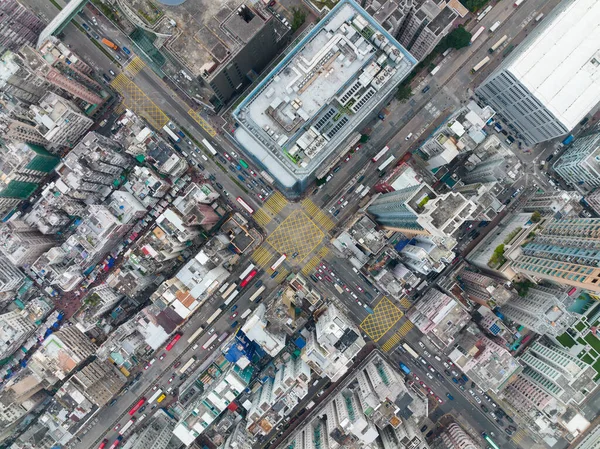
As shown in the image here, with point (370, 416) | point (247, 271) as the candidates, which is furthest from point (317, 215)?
point (370, 416)

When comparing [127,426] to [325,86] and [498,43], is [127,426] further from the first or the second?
[498,43]

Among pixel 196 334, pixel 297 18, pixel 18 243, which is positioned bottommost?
pixel 196 334

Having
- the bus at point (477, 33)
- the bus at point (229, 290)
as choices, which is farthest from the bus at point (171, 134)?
the bus at point (477, 33)

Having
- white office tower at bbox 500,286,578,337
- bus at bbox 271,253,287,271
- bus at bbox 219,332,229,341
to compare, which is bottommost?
bus at bbox 219,332,229,341

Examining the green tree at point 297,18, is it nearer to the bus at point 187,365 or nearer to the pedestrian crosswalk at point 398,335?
the pedestrian crosswalk at point 398,335

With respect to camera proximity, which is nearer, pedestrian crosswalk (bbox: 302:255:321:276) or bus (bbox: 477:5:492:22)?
bus (bbox: 477:5:492:22)

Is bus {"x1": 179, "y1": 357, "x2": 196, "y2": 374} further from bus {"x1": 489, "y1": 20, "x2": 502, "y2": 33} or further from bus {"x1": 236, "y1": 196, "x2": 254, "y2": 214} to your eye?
bus {"x1": 489, "y1": 20, "x2": 502, "y2": 33}

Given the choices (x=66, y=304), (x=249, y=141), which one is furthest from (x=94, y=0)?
(x=66, y=304)

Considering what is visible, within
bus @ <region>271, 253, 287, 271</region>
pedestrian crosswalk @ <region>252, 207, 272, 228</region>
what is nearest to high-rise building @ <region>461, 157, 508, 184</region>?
bus @ <region>271, 253, 287, 271</region>
